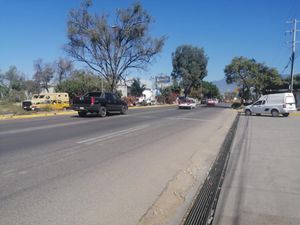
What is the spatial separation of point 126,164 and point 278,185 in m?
3.64

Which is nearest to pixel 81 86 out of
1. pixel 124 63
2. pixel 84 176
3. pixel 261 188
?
pixel 124 63

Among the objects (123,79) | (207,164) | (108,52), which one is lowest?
(207,164)

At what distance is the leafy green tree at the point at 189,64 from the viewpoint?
81250 mm

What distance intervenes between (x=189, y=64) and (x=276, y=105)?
171 ft

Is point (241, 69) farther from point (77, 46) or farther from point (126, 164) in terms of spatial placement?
point (126, 164)

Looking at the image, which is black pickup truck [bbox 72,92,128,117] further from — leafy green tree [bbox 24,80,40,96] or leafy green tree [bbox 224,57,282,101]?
leafy green tree [bbox 24,80,40,96]

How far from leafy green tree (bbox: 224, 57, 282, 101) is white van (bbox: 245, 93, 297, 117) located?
24349mm

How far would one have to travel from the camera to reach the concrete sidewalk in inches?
191

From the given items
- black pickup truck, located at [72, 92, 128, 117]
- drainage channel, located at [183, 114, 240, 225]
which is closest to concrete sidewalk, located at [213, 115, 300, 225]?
drainage channel, located at [183, 114, 240, 225]

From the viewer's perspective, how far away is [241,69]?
56.1 meters

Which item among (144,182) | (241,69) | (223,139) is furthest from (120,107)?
(241,69)

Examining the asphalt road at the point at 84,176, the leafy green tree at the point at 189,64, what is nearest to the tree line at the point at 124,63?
the leafy green tree at the point at 189,64

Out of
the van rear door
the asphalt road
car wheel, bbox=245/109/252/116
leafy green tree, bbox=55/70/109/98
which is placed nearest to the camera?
the asphalt road

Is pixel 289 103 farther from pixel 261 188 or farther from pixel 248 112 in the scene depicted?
pixel 261 188
